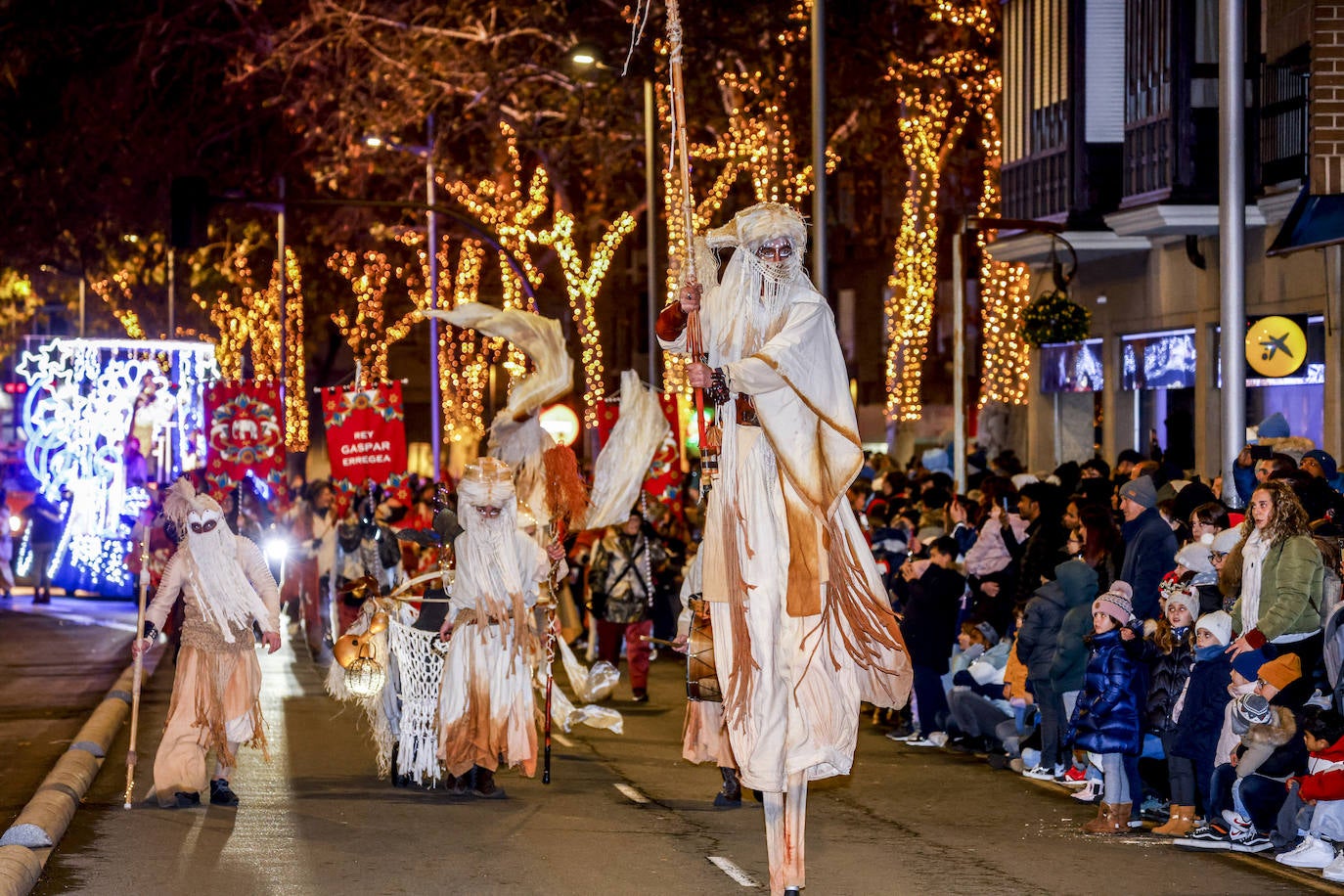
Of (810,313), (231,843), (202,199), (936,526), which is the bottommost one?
(231,843)

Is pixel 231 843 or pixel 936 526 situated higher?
pixel 936 526

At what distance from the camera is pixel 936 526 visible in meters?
17.6

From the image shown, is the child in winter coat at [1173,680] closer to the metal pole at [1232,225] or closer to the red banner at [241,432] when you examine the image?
the metal pole at [1232,225]

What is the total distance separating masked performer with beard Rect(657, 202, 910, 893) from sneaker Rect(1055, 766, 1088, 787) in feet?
14.8

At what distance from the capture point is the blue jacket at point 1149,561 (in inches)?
501

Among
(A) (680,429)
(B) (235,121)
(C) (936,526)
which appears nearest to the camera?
(C) (936,526)

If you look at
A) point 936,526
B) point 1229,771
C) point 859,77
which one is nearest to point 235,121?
point 859,77

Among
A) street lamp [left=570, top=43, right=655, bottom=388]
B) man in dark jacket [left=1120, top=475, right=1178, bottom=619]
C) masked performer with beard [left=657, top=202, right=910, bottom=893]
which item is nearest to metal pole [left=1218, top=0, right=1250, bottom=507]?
man in dark jacket [left=1120, top=475, right=1178, bottom=619]

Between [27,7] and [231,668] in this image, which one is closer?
[231,668]

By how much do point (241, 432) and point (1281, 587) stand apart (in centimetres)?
1768

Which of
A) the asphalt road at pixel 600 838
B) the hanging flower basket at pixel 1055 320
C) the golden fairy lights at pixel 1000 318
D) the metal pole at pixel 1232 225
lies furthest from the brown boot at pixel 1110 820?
the golden fairy lights at pixel 1000 318

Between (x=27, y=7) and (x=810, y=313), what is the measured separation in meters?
29.0

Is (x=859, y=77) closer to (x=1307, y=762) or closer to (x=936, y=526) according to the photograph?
(x=936, y=526)

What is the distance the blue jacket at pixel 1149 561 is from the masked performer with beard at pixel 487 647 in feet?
11.7
